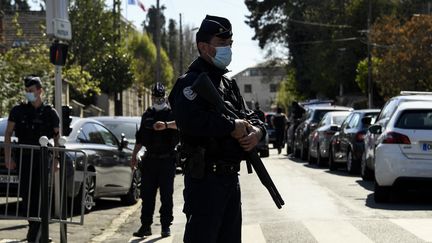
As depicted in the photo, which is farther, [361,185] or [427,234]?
[361,185]

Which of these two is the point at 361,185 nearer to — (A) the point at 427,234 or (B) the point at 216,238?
(A) the point at 427,234

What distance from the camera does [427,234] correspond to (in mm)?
9453

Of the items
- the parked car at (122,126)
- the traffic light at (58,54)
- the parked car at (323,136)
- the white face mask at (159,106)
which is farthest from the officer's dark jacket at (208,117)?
the parked car at (323,136)

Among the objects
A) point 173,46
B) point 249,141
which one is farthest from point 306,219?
point 173,46

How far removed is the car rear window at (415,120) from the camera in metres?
12.9

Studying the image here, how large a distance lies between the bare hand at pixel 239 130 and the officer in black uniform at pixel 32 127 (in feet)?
14.0

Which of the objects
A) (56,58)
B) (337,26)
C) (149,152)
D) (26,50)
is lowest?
(149,152)

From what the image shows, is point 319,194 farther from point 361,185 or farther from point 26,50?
point 26,50

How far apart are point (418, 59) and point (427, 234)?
30.9 meters

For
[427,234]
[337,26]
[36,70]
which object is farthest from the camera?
[337,26]

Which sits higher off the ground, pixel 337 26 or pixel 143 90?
pixel 337 26

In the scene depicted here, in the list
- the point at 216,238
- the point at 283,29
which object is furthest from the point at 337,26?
the point at 216,238

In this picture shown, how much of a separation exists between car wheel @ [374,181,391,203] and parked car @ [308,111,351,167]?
316 inches

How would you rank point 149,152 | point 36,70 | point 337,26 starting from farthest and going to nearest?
point 337,26
point 36,70
point 149,152
